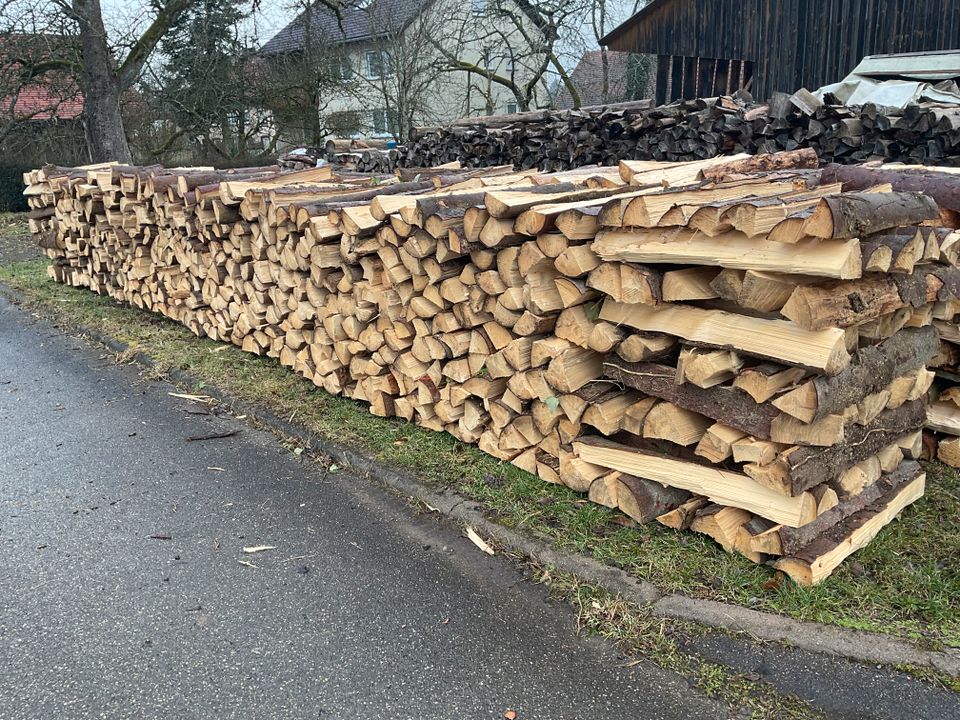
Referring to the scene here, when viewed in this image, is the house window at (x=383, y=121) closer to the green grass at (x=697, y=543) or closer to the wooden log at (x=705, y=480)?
the green grass at (x=697, y=543)

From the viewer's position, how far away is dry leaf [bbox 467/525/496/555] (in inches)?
143

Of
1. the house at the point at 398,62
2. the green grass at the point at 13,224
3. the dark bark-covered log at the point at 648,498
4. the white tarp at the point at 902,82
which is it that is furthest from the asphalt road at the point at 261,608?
the house at the point at 398,62

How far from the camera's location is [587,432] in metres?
3.94

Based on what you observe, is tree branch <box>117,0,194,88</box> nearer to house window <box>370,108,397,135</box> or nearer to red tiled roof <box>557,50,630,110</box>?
house window <box>370,108,397,135</box>

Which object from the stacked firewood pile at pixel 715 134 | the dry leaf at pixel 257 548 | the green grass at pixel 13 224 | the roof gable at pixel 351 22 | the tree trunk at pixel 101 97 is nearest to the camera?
the dry leaf at pixel 257 548

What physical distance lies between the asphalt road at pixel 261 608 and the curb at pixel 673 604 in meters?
0.12

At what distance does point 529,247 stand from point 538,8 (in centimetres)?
2284

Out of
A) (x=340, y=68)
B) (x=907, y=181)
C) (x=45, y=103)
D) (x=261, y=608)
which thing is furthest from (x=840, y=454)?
(x=45, y=103)

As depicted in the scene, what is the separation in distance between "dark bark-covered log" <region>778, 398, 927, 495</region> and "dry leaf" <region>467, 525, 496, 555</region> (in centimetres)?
135

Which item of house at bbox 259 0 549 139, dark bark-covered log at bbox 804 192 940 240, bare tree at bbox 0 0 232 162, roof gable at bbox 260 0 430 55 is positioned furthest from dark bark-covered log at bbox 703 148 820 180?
roof gable at bbox 260 0 430 55

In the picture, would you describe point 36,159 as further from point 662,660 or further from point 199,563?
point 662,660

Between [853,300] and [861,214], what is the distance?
0.34 m

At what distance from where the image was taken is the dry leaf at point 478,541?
364 centimetres

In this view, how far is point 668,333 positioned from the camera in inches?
134
